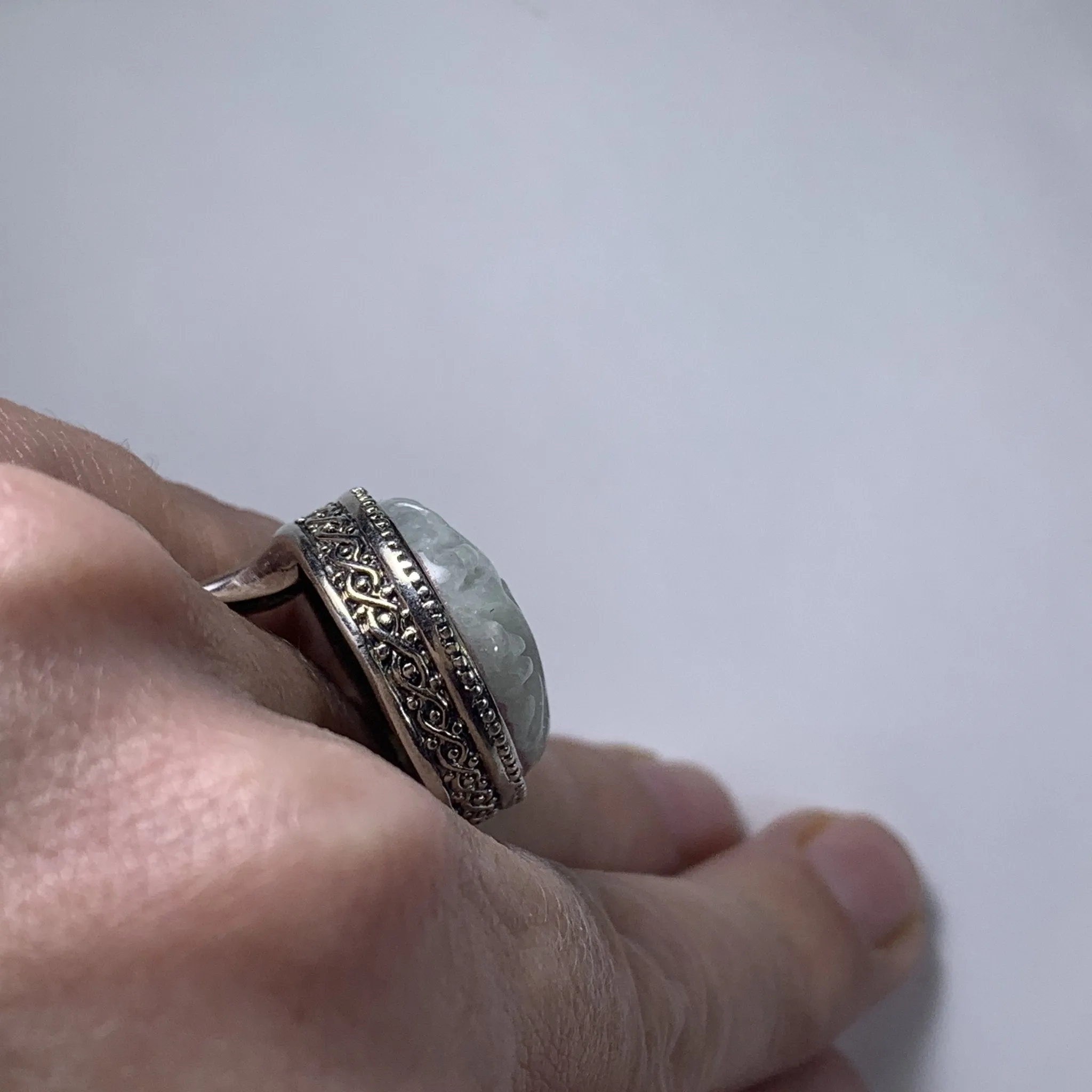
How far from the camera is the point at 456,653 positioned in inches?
21.4

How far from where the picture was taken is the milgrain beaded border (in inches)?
21.4

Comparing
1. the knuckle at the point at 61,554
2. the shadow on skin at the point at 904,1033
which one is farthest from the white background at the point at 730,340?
the knuckle at the point at 61,554

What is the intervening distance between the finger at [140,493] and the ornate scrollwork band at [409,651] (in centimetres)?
11

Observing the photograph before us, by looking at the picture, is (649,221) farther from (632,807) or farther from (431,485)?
(632,807)

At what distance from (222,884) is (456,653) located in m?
0.17

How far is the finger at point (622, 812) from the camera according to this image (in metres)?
0.82

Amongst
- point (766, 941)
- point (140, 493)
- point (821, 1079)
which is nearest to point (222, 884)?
point (140, 493)

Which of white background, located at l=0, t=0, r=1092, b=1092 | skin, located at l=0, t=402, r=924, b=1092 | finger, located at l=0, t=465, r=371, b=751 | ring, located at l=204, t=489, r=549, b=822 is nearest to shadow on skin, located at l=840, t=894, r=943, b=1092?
white background, located at l=0, t=0, r=1092, b=1092

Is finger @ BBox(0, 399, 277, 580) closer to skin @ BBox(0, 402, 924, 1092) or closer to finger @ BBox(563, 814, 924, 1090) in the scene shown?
skin @ BBox(0, 402, 924, 1092)

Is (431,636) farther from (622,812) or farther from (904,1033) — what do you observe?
(904,1033)

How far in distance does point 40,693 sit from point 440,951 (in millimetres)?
175

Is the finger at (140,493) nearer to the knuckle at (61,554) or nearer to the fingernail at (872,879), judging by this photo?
the knuckle at (61,554)

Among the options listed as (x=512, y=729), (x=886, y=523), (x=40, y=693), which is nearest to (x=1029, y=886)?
(x=886, y=523)

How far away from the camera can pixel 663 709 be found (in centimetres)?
92
